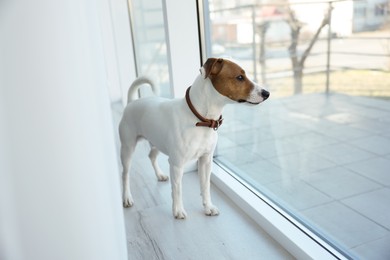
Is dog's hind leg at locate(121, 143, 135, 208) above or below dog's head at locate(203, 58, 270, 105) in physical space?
below

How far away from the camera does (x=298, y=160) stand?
2.17 m

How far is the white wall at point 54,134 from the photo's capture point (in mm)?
540

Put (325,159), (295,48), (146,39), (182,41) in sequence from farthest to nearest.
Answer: (146,39)
(295,48)
(325,159)
(182,41)

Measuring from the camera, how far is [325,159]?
2068 millimetres

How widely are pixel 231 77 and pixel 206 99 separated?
149 millimetres

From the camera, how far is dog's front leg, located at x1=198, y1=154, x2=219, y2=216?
1.62 meters

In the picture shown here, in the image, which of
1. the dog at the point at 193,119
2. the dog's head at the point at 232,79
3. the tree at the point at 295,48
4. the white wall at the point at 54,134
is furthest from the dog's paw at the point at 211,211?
the tree at the point at 295,48

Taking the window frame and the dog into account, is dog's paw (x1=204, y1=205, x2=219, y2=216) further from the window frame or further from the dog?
the window frame

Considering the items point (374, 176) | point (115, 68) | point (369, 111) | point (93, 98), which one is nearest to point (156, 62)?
point (115, 68)

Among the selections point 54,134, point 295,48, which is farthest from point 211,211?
point 295,48

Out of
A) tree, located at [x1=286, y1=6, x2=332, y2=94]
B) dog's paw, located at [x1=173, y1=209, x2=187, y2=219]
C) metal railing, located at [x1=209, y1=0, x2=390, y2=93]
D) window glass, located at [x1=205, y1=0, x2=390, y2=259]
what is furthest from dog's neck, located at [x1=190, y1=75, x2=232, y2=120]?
tree, located at [x1=286, y1=6, x2=332, y2=94]

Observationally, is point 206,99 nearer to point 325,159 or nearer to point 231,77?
point 231,77

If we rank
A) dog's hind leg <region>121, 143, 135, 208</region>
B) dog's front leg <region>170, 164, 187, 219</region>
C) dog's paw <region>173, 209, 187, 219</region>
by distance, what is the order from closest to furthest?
dog's front leg <region>170, 164, 187, 219</region> → dog's paw <region>173, 209, 187, 219</region> → dog's hind leg <region>121, 143, 135, 208</region>

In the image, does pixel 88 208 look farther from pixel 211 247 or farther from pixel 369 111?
pixel 369 111
